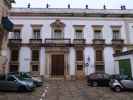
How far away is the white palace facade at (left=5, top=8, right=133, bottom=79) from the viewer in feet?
110

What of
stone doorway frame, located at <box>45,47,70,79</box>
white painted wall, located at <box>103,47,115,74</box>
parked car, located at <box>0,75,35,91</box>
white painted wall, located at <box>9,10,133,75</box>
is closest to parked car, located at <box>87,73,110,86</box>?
parked car, located at <box>0,75,35,91</box>

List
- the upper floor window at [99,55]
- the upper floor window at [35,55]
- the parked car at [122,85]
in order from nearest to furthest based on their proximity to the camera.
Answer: the parked car at [122,85] < the upper floor window at [35,55] < the upper floor window at [99,55]

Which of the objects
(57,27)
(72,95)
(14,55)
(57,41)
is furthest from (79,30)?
(72,95)

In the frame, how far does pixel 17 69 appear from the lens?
110ft

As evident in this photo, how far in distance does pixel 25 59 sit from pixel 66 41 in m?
6.74

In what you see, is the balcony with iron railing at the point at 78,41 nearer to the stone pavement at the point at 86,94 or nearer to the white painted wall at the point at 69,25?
the white painted wall at the point at 69,25

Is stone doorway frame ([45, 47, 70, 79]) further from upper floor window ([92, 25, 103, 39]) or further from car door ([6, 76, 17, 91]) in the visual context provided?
car door ([6, 76, 17, 91])

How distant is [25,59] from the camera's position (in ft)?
111

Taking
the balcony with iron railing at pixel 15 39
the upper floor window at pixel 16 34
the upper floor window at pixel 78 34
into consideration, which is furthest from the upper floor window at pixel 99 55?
the upper floor window at pixel 16 34

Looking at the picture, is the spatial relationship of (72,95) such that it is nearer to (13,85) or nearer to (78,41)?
(13,85)

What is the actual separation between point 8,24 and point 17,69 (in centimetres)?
1071

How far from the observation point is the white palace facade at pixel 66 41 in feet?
110

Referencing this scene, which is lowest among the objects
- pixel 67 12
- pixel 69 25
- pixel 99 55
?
pixel 99 55

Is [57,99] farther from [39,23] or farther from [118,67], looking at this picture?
[39,23]
